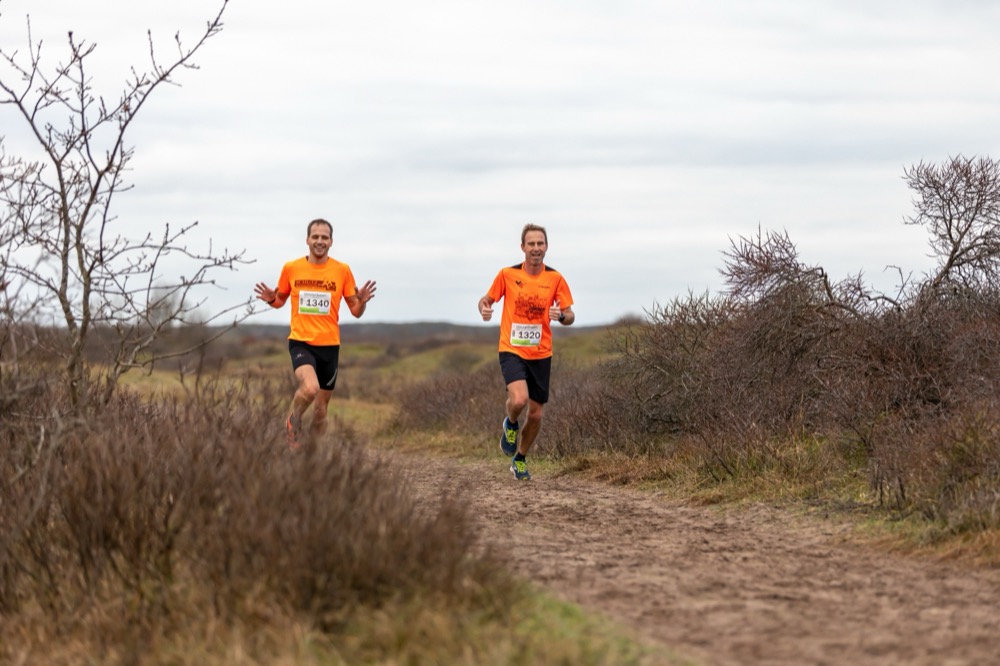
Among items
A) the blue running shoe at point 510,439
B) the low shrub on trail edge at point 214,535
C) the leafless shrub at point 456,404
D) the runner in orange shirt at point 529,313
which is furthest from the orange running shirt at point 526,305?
the leafless shrub at point 456,404

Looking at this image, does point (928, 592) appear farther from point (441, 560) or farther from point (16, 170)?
point (16, 170)

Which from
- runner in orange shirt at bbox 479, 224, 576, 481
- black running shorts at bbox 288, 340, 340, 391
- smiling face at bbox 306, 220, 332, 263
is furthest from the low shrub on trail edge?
runner in orange shirt at bbox 479, 224, 576, 481

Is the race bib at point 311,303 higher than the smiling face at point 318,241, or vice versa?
the smiling face at point 318,241

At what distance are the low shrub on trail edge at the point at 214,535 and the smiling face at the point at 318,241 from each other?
12.2 ft

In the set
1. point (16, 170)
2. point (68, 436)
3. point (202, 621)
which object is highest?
point (16, 170)

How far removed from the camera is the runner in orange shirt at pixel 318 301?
10.3m

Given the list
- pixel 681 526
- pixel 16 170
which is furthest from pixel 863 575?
pixel 16 170

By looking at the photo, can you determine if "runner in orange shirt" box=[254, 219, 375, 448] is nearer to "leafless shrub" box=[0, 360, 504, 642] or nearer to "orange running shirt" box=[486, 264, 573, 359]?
"orange running shirt" box=[486, 264, 573, 359]

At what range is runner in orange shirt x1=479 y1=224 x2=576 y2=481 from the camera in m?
10.8

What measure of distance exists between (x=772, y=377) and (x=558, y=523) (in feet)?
12.0

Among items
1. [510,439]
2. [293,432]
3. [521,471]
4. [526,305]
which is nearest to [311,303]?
[526,305]

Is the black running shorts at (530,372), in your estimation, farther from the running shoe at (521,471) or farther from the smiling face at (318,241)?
the smiling face at (318,241)

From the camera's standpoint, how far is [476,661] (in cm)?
449

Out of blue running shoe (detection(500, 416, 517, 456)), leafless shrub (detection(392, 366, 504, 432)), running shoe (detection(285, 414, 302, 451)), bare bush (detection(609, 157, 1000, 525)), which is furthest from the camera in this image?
leafless shrub (detection(392, 366, 504, 432))
